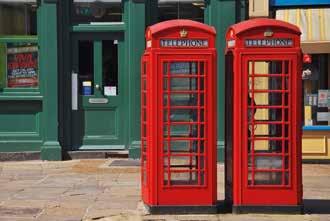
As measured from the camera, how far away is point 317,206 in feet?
29.7

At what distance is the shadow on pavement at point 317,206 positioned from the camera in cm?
870

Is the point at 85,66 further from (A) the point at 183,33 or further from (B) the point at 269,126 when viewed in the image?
(B) the point at 269,126

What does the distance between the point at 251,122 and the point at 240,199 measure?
3.11 feet

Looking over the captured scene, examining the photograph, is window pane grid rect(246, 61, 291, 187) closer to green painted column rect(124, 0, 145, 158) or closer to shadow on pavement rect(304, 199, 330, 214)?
shadow on pavement rect(304, 199, 330, 214)

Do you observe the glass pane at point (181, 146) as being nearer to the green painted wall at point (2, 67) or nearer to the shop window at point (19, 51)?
the shop window at point (19, 51)

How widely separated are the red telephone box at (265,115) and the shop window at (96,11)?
5669 millimetres

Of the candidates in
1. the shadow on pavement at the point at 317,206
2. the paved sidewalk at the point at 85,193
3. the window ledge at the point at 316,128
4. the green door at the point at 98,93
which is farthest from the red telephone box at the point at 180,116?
the green door at the point at 98,93

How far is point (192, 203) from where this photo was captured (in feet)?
27.6

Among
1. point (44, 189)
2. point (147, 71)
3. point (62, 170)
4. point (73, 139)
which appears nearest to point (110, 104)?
point (73, 139)

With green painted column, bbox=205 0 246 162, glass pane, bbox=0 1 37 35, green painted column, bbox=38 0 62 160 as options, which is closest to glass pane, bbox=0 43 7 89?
glass pane, bbox=0 1 37 35

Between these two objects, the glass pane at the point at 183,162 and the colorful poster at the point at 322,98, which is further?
the colorful poster at the point at 322,98

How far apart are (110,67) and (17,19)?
207 cm

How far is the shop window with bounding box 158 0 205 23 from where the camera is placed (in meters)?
13.6

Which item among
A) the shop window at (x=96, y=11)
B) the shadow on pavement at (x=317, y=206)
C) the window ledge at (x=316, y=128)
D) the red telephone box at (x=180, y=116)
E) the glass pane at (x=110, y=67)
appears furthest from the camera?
the glass pane at (x=110, y=67)
